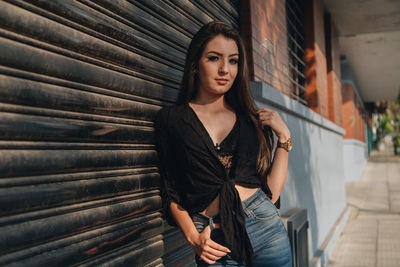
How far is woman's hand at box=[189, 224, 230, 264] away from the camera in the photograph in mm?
1783

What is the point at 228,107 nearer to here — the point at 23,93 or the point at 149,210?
the point at 149,210

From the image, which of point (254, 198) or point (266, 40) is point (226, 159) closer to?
point (254, 198)

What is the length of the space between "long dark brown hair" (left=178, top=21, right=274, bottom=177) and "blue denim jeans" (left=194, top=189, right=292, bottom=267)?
210mm

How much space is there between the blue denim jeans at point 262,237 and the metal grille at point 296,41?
13.7 ft

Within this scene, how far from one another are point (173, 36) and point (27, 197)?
1.58 meters

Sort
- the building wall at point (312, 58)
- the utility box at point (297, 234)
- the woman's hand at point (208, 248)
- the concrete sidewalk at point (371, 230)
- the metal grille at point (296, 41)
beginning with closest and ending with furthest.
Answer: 1. the woman's hand at point (208, 248)
2. the utility box at point (297, 234)
3. the concrete sidewalk at point (371, 230)
4. the metal grille at point (296, 41)
5. the building wall at point (312, 58)

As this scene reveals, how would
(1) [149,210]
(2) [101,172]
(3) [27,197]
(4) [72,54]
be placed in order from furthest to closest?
(1) [149,210] < (2) [101,172] < (4) [72,54] < (3) [27,197]

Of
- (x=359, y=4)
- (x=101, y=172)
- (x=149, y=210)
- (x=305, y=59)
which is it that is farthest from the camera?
(x=359, y=4)

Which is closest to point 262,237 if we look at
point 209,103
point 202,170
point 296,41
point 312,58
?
point 202,170

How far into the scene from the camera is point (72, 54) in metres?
1.67

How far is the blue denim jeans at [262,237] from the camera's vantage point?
1.94 meters

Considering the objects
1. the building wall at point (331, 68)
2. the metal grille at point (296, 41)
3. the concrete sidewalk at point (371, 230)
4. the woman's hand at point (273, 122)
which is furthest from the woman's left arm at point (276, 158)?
the building wall at point (331, 68)

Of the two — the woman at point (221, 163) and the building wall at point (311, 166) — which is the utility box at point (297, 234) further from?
the woman at point (221, 163)

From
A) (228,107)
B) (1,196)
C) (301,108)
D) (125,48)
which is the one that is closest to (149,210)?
(228,107)
